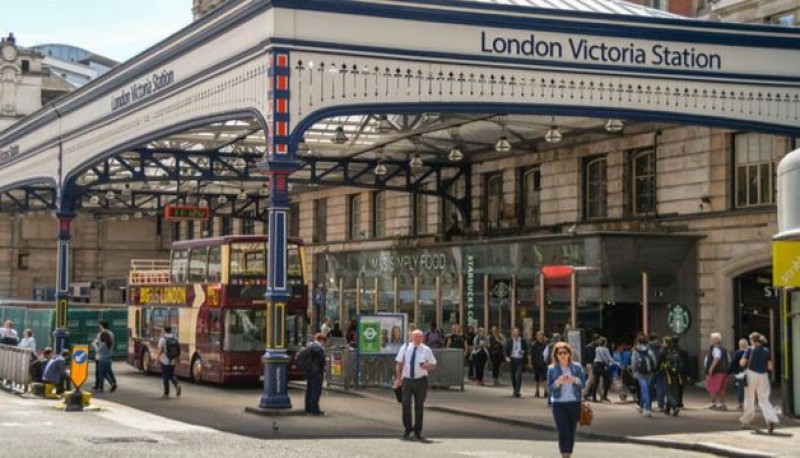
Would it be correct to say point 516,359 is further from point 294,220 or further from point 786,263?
point 294,220

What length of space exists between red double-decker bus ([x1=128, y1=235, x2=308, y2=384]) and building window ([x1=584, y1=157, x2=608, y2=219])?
9.63 m

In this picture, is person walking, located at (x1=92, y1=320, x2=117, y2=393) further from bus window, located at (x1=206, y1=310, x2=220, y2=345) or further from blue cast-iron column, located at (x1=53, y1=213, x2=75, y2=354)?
blue cast-iron column, located at (x1=53, y1=213, x2=75, y2=354)

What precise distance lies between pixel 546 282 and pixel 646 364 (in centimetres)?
1034

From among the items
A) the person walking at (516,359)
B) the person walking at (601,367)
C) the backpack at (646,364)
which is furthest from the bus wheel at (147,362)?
the backpack at (646,364)

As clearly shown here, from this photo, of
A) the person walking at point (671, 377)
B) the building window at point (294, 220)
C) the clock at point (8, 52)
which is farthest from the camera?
the clock at point (8, 52)

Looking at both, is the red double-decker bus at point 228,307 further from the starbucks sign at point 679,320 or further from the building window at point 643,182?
the building window at point 643,182

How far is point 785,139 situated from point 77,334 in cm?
2894

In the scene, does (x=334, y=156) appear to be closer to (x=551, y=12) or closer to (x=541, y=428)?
(x=551, y=12)

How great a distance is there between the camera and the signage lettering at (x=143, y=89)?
1248 inches

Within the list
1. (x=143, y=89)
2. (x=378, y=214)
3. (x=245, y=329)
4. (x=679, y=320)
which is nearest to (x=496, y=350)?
(x=679, y=320)

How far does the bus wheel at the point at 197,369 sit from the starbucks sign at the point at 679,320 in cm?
1254

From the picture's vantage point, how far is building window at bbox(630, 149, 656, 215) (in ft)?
120

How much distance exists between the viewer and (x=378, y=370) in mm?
34031

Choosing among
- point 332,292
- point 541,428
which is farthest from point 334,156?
point 541,428
